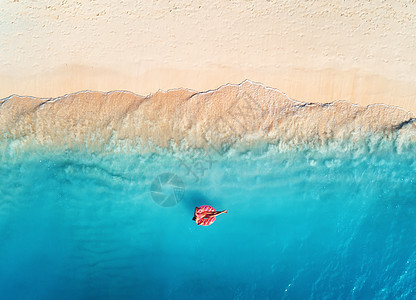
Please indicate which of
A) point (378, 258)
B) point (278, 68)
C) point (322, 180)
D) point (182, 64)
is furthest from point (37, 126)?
point (378, 258)

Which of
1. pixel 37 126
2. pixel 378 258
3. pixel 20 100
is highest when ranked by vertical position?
pixel 20 100

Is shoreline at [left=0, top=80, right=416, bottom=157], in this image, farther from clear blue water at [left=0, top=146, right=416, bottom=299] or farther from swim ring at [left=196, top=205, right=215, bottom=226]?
swim ring at [left=196, top=205, right=215, bottom=226]

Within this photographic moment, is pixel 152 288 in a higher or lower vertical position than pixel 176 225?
lower

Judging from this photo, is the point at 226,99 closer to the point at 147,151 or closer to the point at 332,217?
the point at 147,151

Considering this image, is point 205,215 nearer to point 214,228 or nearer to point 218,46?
point 214,228

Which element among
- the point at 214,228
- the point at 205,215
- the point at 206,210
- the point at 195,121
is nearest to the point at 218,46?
the point at 195,121

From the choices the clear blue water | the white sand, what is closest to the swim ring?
the clear blue water
